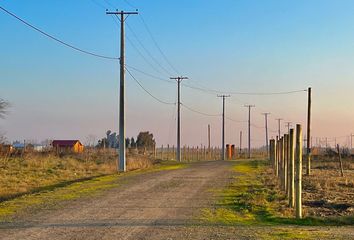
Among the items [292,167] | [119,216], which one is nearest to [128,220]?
[119,216]

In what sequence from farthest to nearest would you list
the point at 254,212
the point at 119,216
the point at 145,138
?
1. the point at 145,138
2. the point at 254,212
3. the point at 119,216

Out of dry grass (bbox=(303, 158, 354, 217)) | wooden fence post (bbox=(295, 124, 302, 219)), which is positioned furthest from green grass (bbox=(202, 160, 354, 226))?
dry grass (bbox=(303, 158, 354, 217))

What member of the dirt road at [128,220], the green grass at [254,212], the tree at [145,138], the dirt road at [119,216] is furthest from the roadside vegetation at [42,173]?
the tree at [145,138]

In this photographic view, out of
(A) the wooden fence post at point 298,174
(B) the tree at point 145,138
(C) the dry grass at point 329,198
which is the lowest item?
(C) the dry grass at point 329,198

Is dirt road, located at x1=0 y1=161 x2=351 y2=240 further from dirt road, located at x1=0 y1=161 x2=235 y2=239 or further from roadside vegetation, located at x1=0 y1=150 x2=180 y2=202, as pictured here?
roadside vegetation, located at x1=0 y1=150 x2=180 y2=202

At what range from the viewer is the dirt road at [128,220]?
1118 centimetres

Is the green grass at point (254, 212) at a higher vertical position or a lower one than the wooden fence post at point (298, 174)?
lower

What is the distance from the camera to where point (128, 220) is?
1314cm

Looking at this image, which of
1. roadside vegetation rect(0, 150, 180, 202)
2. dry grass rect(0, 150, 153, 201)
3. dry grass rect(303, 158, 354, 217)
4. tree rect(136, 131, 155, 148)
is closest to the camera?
dry grass rect(303, 158, 354, 217)

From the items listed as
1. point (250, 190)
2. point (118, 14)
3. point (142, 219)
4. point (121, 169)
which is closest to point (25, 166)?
point (121, 169)

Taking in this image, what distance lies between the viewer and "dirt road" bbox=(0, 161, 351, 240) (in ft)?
36.7

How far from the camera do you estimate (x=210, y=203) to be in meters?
17.2

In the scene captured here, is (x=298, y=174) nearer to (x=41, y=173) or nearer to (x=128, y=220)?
(x=128, y=220)

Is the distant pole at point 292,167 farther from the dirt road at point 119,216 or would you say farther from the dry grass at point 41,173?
the dry grass at point 41,173
